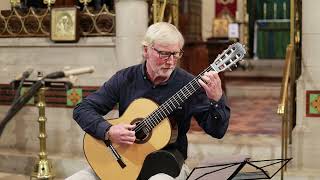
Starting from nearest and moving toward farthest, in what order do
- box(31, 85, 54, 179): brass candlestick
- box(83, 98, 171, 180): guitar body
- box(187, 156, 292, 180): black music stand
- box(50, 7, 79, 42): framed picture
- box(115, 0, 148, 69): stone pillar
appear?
box(187, 156, 292, 180): black music stand < box(83, 98, 171, 180): guitar body < box(31, 85, 54, 179): brass candlestick < box(115, 0, 148, 69): stone pillar < box(50, 7, 79, 42): framed picture

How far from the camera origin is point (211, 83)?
312 centimetres

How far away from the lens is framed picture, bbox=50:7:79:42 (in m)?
6.20

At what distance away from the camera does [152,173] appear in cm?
330

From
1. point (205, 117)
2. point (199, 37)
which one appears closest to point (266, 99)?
point (199, 37)

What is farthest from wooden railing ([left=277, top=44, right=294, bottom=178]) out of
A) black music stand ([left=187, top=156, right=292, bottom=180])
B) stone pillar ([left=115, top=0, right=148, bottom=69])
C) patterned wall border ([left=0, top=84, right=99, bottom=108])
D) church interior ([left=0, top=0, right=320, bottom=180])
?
patterned wall border ([left=0, top=84, right=99, bottom=108])

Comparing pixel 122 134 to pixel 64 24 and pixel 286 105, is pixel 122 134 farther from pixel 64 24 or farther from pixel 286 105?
pixel 64 24

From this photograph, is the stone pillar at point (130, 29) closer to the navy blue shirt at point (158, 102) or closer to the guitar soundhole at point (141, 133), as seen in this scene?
the navy blue shirt at point (158, 102)

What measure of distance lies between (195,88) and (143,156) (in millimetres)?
520

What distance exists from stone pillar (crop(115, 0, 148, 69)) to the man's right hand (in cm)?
261

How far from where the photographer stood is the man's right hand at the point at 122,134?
132 inches

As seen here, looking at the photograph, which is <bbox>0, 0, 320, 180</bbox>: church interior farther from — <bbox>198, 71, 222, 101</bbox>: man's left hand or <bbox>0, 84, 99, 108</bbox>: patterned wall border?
<bbox>198, 71, 222, 101</bbox>: man's left hand

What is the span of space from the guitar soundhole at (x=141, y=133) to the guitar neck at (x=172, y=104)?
3 centimetres


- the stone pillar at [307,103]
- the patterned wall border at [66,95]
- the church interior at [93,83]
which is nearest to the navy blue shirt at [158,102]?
the church interior at [93,83]

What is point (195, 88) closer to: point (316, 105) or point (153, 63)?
point (153, 63)
